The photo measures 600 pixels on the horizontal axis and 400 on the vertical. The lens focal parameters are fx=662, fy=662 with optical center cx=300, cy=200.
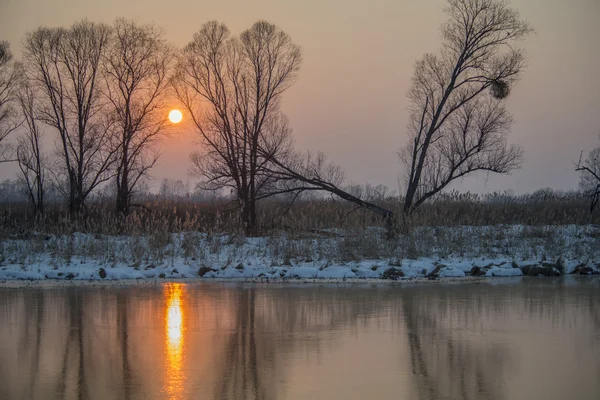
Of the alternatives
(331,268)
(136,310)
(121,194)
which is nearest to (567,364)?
(136,310)

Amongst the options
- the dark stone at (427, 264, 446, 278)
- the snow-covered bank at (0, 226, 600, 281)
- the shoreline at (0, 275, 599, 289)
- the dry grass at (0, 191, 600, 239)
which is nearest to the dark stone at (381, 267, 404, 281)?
the snow-covered bank at (0, 226, 600, 281)

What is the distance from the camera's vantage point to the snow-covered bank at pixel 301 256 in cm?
1705

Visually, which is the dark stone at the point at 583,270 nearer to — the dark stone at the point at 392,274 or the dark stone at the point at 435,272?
the dark stone at the point at 435,272

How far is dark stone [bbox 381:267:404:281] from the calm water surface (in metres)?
2.92

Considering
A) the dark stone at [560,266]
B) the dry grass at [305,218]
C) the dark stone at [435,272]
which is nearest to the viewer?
the dark stone at [435,272]

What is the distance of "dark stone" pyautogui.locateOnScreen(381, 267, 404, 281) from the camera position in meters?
16.7

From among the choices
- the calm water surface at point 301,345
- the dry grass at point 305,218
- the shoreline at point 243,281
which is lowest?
the calm water surface at point 301,345

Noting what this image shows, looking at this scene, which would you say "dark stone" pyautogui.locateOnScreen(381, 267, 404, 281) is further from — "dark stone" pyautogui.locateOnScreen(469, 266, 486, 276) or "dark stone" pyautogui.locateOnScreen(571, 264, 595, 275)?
"dark stone" pyautogui.locateOnScreen(571, 264, 595, 275)

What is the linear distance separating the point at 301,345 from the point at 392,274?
8.64 meters

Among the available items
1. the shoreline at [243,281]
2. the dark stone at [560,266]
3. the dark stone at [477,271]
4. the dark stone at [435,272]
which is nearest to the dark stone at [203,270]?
the shoreline at [243,281]

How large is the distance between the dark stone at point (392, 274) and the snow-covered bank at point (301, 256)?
0.08 feet

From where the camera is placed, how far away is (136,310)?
1139 centimetres

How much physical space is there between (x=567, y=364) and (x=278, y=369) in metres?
3.26

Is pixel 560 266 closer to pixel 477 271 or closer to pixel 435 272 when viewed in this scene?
pixel 477 271
